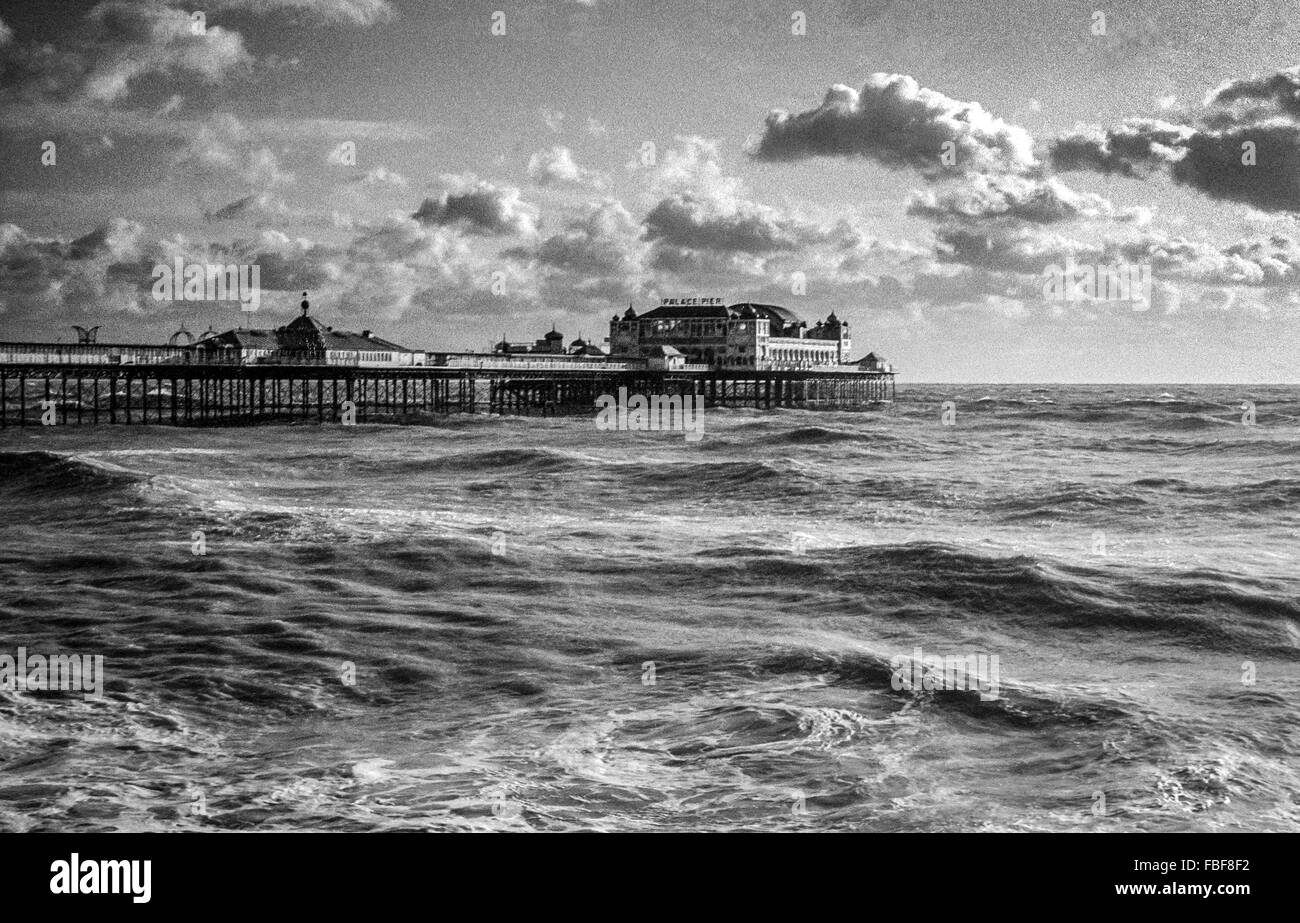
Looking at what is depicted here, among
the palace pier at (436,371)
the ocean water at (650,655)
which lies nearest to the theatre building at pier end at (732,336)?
the palace pier at (436,371)

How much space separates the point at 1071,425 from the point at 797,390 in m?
50.4

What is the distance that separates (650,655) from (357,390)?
108m

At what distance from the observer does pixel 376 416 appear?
80.9 meters

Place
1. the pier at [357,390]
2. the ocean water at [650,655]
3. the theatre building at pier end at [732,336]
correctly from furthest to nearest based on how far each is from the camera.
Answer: the theatre building at pier end at [732,336] < the pier at [357,390] < the ocean water at [650,655]

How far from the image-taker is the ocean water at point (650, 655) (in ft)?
33.9

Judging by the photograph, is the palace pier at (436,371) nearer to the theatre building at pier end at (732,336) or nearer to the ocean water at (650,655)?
the theatre building at pier end at (732,336)

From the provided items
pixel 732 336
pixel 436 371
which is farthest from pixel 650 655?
pixel 732 336

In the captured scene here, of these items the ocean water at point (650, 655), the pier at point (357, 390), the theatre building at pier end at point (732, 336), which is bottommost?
the ocean water at point (650, 655)

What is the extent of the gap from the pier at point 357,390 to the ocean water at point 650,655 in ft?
113

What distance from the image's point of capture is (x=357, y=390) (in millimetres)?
119750

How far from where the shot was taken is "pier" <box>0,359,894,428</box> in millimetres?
70125

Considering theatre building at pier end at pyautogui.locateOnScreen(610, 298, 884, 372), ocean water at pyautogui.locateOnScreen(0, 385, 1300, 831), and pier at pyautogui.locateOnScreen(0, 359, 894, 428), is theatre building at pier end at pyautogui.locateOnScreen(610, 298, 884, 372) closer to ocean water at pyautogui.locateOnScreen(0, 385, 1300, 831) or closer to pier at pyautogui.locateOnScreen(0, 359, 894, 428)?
pier at pyautogui.locateOnScreen(0, 359, 894, 428)
